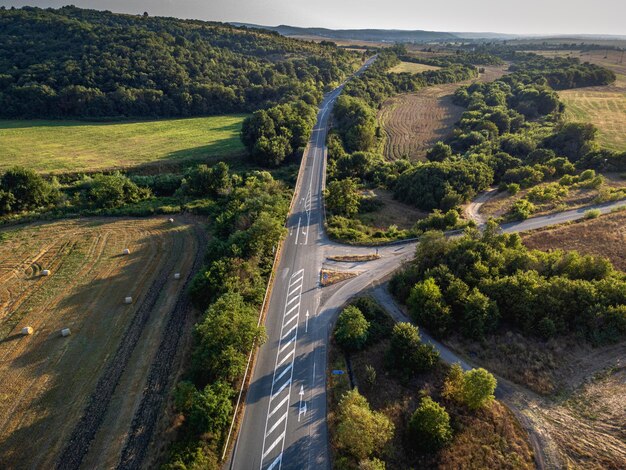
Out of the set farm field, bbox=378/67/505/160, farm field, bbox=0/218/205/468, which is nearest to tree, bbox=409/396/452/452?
farm field, bbox=0/218/205/468

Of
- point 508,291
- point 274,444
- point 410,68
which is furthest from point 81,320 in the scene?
point 410,68

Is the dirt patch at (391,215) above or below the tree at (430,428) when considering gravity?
above

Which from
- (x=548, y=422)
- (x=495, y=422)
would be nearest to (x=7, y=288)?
(x=495, y=422)

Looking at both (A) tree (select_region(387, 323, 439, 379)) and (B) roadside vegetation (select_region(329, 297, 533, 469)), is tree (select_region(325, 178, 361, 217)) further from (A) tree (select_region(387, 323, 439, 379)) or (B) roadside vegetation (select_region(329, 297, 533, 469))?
(A) tree (select_region(387, 323, 439, 379))

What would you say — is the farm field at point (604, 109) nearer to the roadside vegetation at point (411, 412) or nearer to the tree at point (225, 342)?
the roadside vegetation at point (411, 412)

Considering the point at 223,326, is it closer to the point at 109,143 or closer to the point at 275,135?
the point at 275,135

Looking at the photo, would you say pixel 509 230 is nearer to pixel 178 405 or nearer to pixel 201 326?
pixel 201 326

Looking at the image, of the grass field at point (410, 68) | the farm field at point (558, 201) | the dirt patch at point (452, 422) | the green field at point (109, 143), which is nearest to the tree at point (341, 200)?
the farm field at point (558, 201)
